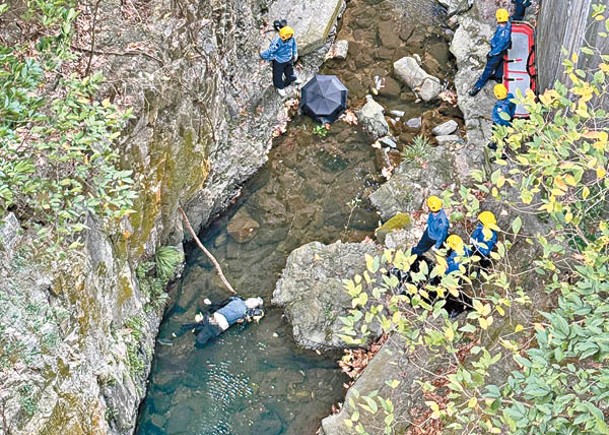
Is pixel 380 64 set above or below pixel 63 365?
above


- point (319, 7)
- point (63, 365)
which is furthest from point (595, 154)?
point (319, 7)

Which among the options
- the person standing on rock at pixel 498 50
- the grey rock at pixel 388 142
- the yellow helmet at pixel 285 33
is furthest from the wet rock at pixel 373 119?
the yellow helmet at pixel 285 33

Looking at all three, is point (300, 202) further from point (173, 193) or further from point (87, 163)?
point (87, 163)

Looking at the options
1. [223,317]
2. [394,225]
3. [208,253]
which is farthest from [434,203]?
[208,253]

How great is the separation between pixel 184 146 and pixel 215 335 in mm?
3024

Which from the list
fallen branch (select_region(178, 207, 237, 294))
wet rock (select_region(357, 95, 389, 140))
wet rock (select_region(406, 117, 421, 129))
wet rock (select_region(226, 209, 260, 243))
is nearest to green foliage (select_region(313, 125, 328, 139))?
wet rock (select_region(357, 95, 389, 140))

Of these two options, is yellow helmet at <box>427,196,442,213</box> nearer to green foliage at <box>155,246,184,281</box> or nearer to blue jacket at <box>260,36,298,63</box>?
green foliage at <box>155,246,184,281</box>

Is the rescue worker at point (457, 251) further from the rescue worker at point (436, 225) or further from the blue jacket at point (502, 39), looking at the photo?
the blue jacket at point (502, 39)

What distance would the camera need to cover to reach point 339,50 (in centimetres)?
1256

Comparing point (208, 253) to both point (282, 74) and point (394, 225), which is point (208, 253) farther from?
point (282, 74)

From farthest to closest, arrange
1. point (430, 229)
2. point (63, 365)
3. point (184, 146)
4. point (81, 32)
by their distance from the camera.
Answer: point (184, 146) < point (430, 229) < point (81, 32) < point (63, 365)

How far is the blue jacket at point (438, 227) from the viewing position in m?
8.67

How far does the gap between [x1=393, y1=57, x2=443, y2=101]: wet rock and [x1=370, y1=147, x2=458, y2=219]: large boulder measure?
1.52 m

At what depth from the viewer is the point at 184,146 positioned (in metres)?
9.40
